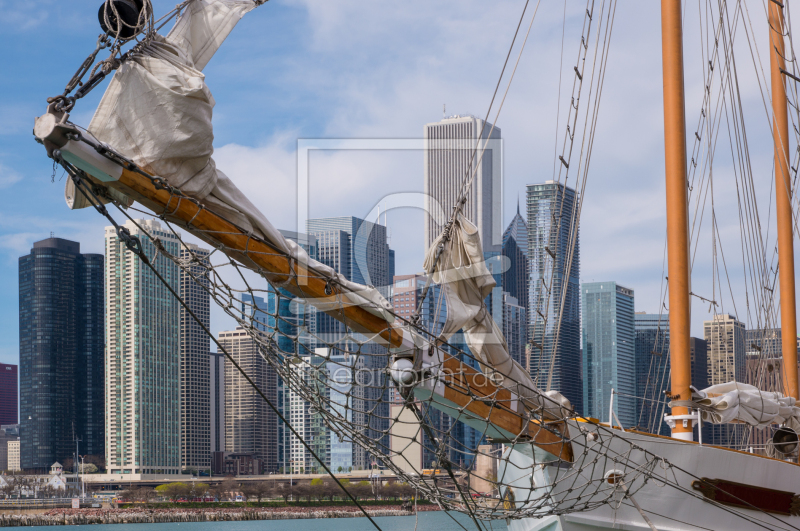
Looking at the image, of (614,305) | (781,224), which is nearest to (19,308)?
(614,305)

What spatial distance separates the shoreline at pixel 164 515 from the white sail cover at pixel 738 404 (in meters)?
70.4

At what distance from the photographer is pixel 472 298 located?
25.9 feet

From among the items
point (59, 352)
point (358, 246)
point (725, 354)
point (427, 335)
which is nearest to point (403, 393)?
point (427, 335)

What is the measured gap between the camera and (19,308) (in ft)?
465

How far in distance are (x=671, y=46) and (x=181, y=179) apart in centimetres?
747

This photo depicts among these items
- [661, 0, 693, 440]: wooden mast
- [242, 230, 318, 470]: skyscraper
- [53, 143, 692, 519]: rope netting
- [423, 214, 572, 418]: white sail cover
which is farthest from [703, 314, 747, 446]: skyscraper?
[242, 230, 318, 470]: skyscraper

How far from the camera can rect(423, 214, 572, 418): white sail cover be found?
25.3 feet

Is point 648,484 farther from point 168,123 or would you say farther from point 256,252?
point 168,123

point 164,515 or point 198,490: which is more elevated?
point 198,490

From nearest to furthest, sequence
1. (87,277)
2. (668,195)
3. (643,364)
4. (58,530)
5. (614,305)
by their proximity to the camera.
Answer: (668,195)
(58,530)
(643,364)
(614,305)
(87,277)

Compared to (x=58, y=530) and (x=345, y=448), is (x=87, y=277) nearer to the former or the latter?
(x=345, y=448)

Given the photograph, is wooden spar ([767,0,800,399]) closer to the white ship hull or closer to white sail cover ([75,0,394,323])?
the white ship hull

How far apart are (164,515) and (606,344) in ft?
187

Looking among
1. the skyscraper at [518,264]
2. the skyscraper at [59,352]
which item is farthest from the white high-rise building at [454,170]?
the skyscraper at [59,352]
